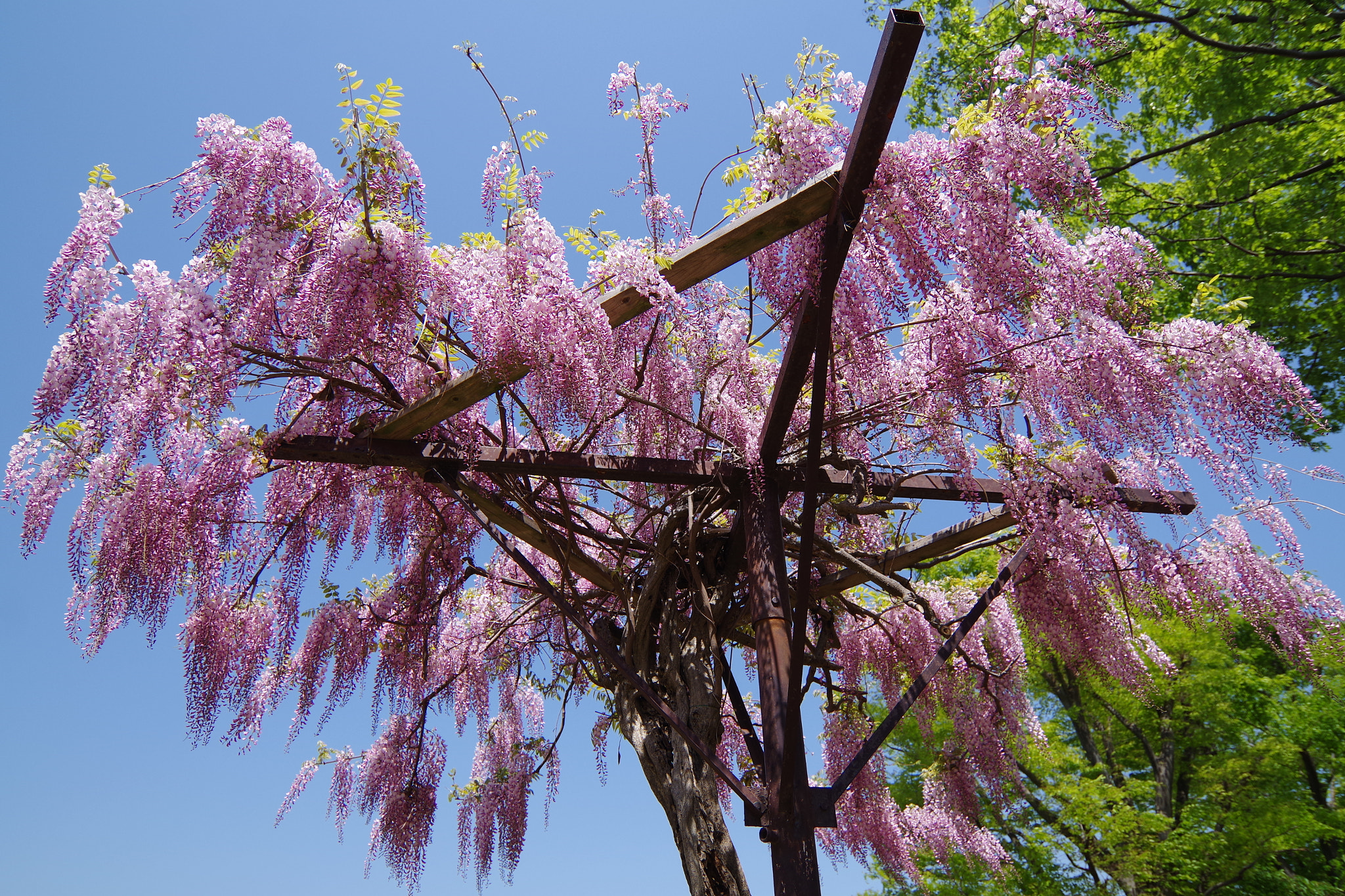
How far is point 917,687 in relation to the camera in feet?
12.9

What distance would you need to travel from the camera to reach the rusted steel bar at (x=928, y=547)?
468 centimetres

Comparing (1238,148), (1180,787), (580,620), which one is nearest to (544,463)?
(580,620)

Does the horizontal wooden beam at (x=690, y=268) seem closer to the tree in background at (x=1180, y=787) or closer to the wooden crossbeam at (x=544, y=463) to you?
the wooden crossbeam at (x=544, y=463)

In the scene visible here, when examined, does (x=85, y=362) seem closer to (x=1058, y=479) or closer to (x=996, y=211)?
(x=996, y=211)

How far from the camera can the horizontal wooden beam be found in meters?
3.15

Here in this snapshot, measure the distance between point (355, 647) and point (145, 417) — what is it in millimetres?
2634

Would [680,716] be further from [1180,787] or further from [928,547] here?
[1180,787]

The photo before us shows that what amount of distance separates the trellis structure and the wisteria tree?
0.02m

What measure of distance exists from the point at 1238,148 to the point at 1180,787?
884cm

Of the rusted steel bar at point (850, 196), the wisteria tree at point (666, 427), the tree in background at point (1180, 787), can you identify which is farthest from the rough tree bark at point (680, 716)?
the tree in background at point (1180, 787)

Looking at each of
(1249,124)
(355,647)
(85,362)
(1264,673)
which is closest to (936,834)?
(1264,673)

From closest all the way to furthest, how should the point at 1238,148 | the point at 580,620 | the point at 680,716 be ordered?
the point at 580,620 < the point at 680,716 < the point at 1238,148

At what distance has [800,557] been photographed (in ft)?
11.0

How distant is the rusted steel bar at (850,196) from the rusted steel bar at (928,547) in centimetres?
136
